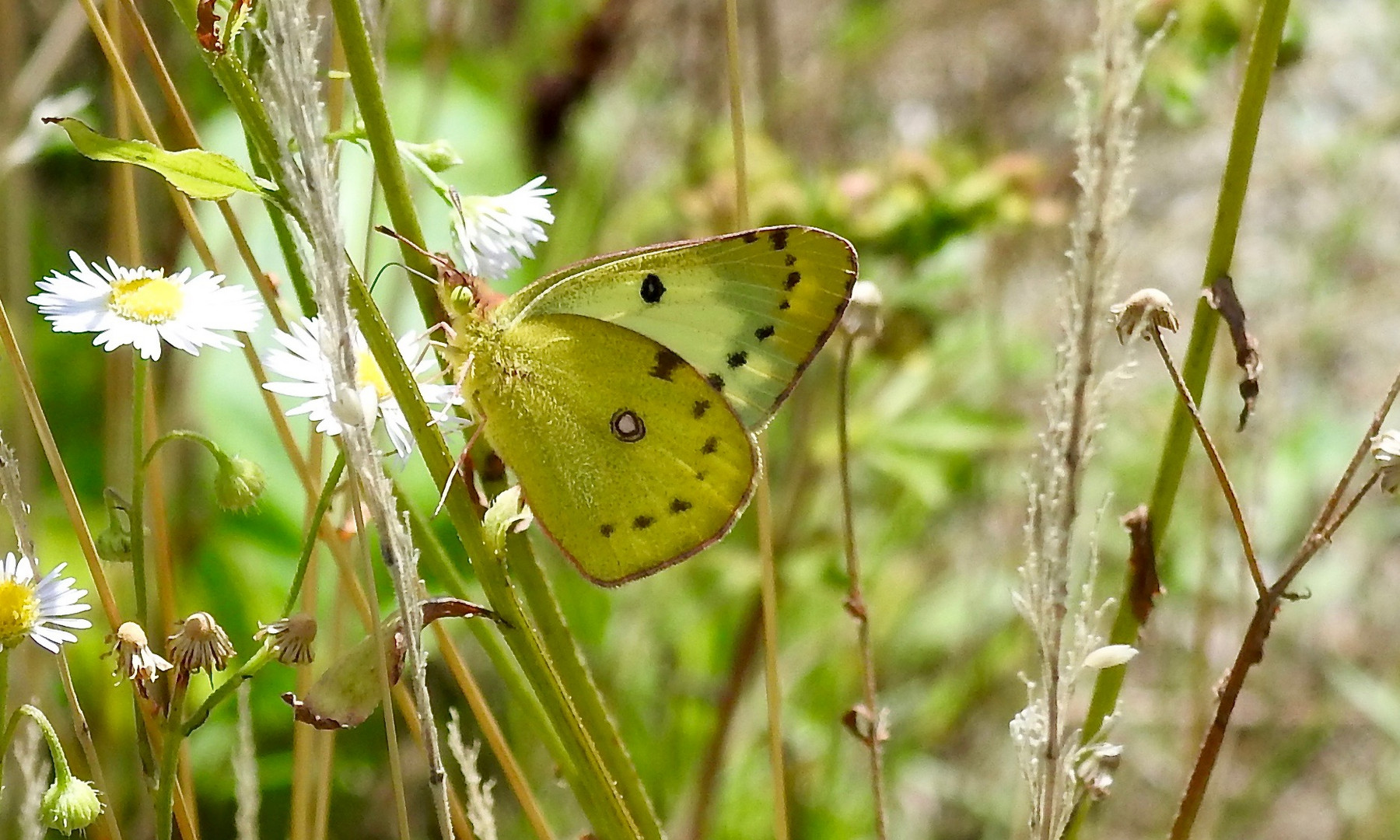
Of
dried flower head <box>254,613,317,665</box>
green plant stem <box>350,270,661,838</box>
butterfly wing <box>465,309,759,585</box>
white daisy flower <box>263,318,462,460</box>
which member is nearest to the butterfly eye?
butterfly wing <box>465,309,759,585</box>

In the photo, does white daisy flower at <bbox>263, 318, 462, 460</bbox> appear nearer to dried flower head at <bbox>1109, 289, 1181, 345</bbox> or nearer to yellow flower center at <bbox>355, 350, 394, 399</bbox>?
yellow flower center at <bbox>355, 350, 394, 399</bbox>

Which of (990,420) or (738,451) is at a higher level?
(738,451)

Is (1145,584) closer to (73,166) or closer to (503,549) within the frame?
(503,549)

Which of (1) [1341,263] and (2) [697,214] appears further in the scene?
(1) [1341,263]

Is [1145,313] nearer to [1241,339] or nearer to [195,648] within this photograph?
[1241,339]

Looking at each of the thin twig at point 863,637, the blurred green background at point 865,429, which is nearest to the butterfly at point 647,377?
the thin twig at point 863,637

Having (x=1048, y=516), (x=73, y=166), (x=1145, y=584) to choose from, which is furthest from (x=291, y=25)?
(x=73, y=166)
